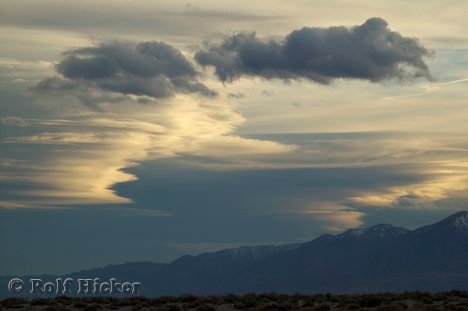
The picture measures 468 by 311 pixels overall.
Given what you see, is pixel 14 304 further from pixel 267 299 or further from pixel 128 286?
pixel 267 299

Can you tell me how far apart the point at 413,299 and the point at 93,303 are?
85.4 feet

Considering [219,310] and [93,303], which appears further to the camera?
[93,303]

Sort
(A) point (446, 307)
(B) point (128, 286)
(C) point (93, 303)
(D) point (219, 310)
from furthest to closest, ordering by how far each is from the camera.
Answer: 1. (B) point (128, 286)
2. (C) point (93, 303)
3. (D) point (219, 310)
4. (A) point (446, 307)

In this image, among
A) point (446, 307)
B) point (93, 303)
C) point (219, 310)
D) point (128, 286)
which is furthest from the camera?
point (128, 286)

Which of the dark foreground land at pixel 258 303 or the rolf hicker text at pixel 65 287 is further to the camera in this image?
the rolf hicker text at pixel 65 287

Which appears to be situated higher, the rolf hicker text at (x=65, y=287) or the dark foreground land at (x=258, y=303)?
the rolf hicker text at (x=65, y=287)

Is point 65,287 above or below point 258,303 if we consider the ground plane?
above

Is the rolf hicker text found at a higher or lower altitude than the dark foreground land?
higher

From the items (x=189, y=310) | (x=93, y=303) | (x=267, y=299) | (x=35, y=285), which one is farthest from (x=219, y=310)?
(x=35, y=285)

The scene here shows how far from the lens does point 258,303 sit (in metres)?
67.8

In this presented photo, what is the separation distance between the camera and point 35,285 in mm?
71938

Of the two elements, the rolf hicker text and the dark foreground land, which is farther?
the rolf hicker text

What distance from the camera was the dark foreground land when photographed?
211 feet

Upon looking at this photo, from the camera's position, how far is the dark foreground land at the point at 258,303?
6431 cm
